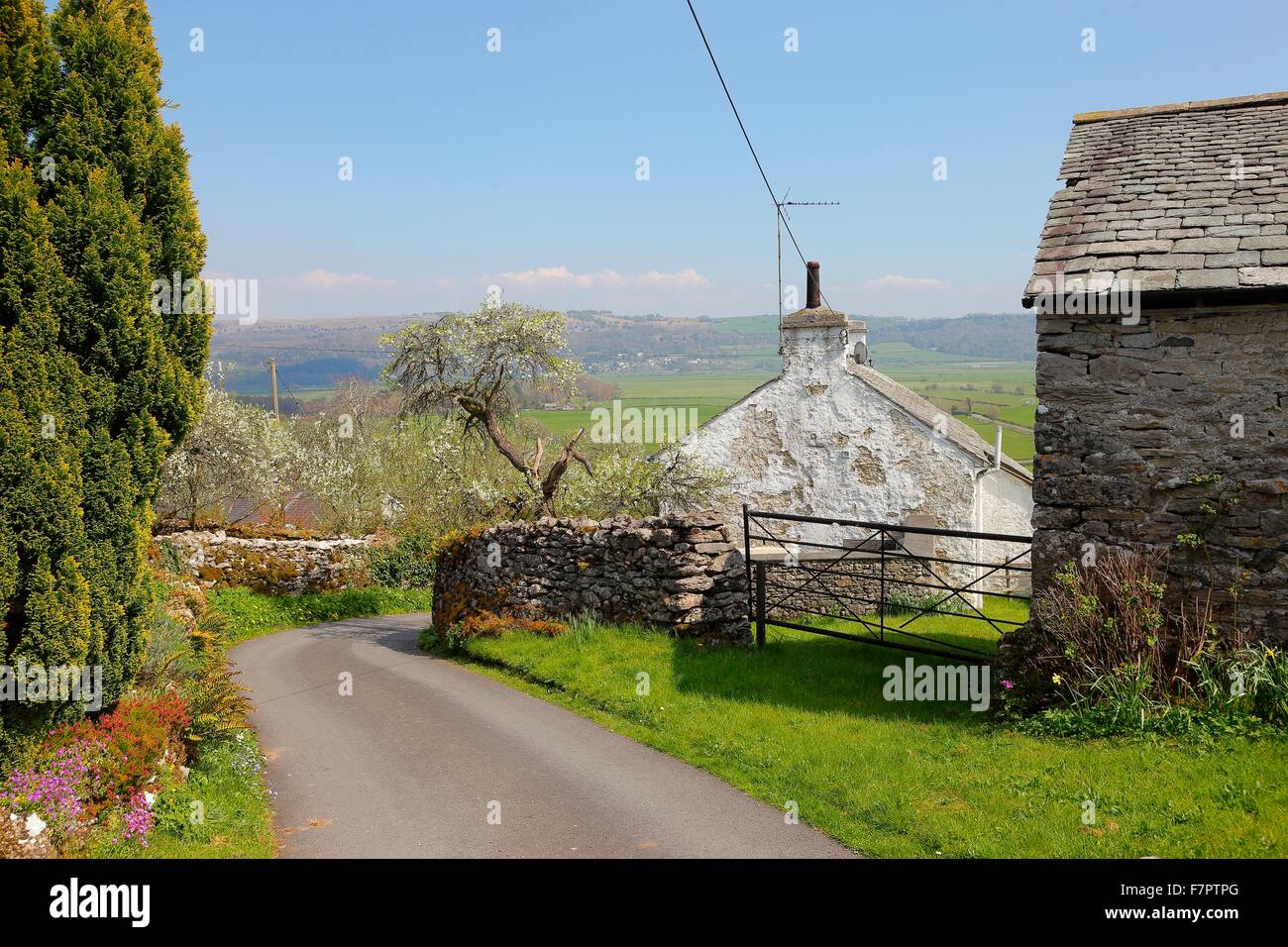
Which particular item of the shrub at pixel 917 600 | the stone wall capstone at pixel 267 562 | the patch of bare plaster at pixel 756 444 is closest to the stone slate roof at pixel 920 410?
the patch of bare plaster at pixel 756 444

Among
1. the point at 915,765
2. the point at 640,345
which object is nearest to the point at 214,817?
the point at 915,765

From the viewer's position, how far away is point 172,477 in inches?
907

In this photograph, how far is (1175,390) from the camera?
840 cm

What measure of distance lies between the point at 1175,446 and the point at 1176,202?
9.92 feet

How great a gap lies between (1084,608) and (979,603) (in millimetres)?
11247

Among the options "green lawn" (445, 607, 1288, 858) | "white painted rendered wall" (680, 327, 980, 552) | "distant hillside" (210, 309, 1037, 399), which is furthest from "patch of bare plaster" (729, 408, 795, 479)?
"distant hillside" (210, 309, 1037, 399)

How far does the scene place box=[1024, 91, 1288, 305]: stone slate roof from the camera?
841cm

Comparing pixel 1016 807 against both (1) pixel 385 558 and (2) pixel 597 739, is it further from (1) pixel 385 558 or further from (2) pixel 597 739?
(1) pixel 385 558

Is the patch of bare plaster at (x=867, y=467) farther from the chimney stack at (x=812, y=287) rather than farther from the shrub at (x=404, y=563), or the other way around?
the shrub at (x=404, y=563)

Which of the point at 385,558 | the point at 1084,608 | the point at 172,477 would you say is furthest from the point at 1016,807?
the point at 172,477

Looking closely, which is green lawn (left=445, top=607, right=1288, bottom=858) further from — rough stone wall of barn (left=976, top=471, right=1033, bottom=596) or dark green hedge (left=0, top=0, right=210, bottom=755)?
rough stone wall of barn (left=976, top=471, right=1033, bottom=596)

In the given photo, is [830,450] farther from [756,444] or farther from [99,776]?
[99,776]

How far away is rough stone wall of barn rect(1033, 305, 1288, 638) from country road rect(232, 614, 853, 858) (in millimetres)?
4479

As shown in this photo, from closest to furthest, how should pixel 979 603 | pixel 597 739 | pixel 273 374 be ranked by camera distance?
pixel 597 739, pixel 979 603, pixel 273 374
